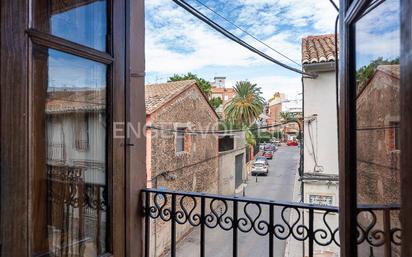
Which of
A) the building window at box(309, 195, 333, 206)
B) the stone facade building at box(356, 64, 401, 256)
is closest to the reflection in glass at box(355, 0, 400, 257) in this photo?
the stone facade building at box(356, 64, 401, 256)

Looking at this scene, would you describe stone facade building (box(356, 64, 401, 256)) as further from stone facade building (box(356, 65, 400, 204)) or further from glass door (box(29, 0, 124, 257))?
glass door (box(29, 0, 124, 257))

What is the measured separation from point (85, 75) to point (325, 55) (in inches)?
202

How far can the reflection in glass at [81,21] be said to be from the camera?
896mm

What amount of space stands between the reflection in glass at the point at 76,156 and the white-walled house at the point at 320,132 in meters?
4.94

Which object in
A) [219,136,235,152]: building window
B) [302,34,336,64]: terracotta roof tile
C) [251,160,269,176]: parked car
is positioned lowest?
[251,160,269,176]: parked car

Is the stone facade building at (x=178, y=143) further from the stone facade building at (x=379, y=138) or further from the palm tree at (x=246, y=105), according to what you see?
the palm tree at (x=246, y=105)

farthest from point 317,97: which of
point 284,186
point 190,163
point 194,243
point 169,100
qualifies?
point 284,186

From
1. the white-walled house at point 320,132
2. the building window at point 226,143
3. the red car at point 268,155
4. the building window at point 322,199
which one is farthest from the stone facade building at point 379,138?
the red car at point 268,155

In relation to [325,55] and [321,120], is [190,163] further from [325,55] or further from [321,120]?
[325,55]

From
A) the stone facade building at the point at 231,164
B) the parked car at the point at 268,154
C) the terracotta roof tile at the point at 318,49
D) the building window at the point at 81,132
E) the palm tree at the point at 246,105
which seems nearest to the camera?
the building window at the point at 81,132

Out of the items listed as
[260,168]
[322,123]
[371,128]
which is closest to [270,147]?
[260,168]

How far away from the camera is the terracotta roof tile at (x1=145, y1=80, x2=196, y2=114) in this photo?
22.2ft

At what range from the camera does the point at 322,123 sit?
5.65 meters

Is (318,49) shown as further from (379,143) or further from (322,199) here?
(379,143)
